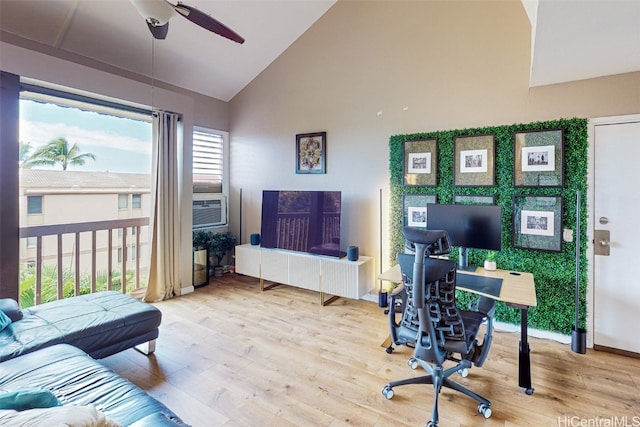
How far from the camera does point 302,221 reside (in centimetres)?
410

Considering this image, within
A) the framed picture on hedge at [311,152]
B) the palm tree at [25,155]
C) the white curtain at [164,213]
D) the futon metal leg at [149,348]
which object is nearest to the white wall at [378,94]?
the framed picture on hedge at [311,152]

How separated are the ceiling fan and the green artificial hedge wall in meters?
2.36

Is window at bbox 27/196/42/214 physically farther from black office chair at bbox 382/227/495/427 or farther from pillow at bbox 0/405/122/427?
black office chair at bbox 382/227/495/427

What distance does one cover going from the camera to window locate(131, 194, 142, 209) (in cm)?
396

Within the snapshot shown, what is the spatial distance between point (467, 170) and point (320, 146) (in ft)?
6.25

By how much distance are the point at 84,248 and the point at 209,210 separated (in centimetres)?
170

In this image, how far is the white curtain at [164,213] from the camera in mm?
3881

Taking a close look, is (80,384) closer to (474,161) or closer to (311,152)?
(311,152)

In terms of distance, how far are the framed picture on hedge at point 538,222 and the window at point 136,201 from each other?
14.4 ft

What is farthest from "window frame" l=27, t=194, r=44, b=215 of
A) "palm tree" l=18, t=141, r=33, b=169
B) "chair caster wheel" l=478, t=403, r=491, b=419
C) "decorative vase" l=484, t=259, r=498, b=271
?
"decorative vase" l=484, t=259, r=498, b=271

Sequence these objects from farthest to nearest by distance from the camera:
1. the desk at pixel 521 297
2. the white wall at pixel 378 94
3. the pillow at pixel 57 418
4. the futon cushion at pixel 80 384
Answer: the white wall at pixel 378 94
the desk at pixel 521 297
the futon cushion at pixel 80 384
the pillow at pixel 57 418

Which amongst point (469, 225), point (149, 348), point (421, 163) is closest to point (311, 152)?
point (421, 163)

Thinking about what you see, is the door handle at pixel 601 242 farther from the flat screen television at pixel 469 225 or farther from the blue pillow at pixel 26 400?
the blue pillow at pixel 26 400

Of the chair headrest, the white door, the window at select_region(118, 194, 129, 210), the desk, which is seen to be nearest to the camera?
the chair headrest
